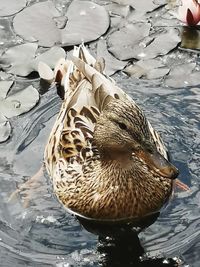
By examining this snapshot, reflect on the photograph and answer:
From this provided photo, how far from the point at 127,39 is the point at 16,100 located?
0.96m

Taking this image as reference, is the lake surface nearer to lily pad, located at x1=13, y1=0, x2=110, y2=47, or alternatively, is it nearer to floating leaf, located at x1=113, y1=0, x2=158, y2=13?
lily pad, located at x1=13, y1=0, x2=110, y2=47

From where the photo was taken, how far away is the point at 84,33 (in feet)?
17.4

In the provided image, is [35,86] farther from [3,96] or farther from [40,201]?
[40,201]

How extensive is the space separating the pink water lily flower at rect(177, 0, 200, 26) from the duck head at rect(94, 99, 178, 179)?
1552mm

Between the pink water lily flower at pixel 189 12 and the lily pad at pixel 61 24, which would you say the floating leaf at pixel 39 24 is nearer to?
the lily pad at pixel 61 24

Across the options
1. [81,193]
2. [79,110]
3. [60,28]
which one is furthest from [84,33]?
[81,193]

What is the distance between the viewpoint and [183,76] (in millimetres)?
4945

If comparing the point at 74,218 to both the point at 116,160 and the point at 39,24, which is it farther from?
the point at 39,24

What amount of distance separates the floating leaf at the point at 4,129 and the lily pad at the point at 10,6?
3.83 ft

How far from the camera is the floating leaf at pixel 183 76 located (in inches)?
193

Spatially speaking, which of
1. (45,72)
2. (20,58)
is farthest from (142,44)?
(20,58)

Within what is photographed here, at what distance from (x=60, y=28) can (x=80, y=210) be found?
1.65 m

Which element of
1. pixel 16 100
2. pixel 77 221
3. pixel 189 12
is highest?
pixel 189 12

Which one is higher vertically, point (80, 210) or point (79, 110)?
point (79, 110)
